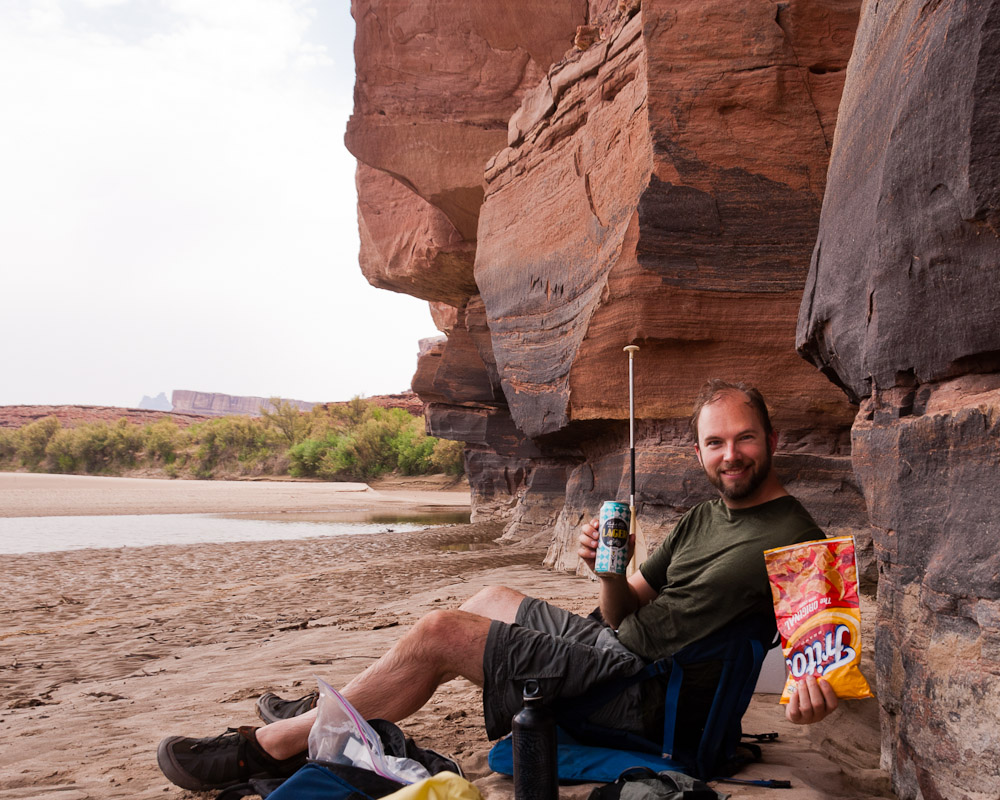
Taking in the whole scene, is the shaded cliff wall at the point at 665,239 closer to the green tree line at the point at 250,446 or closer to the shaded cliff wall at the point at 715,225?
the shaded cliff wall at the point at 715,225

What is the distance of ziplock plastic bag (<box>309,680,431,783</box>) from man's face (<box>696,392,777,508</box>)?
1.45 m

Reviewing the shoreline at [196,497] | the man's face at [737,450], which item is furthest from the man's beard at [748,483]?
the shoreline at [196,497]

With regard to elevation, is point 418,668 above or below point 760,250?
below

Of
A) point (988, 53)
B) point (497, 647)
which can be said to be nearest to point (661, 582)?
point (497, 647)

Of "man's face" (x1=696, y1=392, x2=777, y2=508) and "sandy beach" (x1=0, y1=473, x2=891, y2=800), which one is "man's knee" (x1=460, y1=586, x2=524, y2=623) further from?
"man's face" (x1=696, y1=392, x2=777, y2=508)

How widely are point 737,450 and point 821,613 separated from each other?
72 centimetres

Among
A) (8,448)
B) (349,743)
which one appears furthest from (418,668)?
(8,448)

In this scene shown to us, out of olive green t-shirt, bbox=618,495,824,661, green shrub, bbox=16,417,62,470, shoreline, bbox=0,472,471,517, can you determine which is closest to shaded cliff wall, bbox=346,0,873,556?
olive green t-shirt, bbox=618,495,824,661

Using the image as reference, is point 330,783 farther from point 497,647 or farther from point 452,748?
point 452,748

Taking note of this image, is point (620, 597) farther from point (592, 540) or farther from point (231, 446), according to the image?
point (231, 446)

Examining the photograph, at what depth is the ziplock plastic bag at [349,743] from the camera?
233 cm

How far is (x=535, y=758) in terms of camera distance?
228cm

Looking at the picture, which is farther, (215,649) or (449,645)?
(215,649)

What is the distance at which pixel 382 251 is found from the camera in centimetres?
1727
